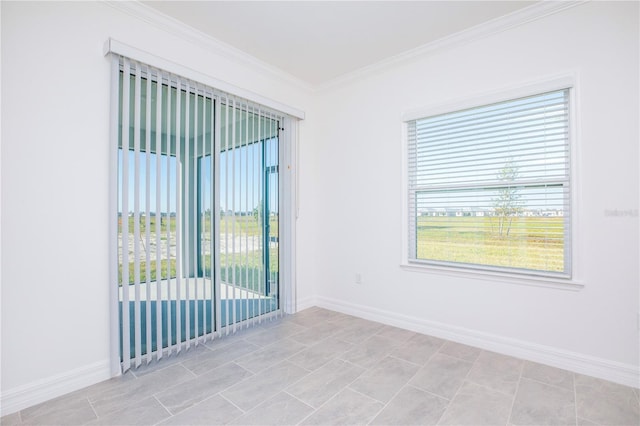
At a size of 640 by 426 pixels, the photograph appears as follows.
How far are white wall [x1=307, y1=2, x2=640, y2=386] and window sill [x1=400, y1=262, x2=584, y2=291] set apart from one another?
0.04m

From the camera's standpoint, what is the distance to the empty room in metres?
1.98

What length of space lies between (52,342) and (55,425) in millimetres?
533

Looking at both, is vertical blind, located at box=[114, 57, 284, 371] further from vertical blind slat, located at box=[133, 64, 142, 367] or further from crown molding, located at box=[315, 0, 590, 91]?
crown molding, located at box=[315, 0, 590, 91]

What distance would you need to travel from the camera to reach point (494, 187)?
2789 mm

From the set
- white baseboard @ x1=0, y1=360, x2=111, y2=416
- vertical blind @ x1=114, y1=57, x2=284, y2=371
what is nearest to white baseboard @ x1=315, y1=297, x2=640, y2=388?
vertical blind @ x1=114, y1=57, x2=284, y2=371

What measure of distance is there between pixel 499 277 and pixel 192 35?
350cm

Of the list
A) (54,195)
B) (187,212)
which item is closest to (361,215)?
(187,212)

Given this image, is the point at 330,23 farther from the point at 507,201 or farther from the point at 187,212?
the point at 507,201

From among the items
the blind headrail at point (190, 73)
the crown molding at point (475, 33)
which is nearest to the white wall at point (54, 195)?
the blind headrail at point (190, 73)

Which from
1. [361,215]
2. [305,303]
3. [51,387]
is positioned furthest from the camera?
[305,303]

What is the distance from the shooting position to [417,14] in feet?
8.56

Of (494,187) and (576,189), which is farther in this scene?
(494,187)

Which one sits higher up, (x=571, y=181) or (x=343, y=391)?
(x=571, y=181)

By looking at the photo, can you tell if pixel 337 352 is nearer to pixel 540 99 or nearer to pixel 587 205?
pixel 587 205
